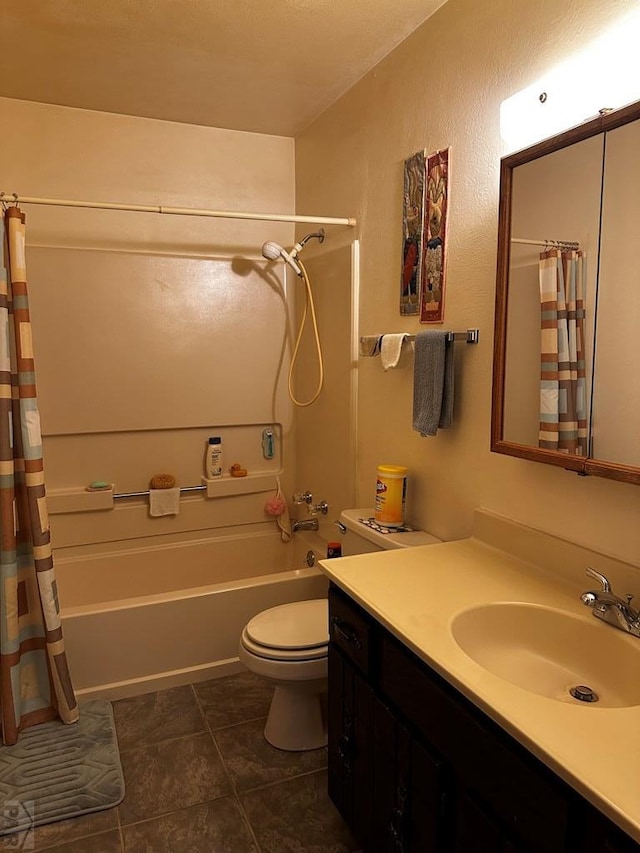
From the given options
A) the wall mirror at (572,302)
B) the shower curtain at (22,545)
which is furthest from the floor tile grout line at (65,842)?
the wall mirror at (572,302)

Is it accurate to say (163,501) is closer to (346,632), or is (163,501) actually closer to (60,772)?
(60,772)

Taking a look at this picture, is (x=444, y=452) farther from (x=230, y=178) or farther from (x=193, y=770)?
(x=230, y=178)

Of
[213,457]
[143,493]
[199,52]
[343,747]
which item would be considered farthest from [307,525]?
[199,52]

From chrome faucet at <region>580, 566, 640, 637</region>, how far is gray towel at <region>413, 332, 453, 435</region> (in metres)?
0.72

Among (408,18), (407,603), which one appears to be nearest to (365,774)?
(407,603)

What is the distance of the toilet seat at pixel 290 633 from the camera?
201 centimetres

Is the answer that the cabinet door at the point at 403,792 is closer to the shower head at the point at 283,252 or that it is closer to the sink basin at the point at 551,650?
the sink basin at the point at 551,650

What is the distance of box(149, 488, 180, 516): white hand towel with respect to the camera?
301 centimetres

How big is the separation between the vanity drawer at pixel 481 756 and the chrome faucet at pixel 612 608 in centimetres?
37

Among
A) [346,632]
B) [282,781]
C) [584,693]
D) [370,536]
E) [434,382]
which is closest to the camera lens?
[584,693]

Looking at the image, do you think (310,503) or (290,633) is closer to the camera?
(290,633)

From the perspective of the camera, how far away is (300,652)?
6.57 ft

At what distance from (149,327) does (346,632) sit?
1.95 meters

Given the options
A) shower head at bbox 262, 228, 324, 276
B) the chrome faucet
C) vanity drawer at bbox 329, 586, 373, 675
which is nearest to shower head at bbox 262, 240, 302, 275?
shower head at bbox 262, 228, 324, 276
